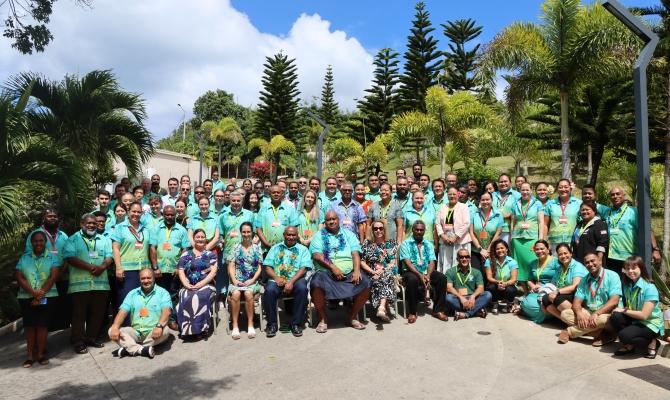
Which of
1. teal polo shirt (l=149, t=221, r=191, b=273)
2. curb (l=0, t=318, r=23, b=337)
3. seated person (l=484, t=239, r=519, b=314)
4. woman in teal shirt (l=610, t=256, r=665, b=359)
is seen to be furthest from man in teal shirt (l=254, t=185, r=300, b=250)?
woman in teal shirt (l=610, t=256, r=665, b=359)

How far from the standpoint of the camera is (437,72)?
30.4 metres

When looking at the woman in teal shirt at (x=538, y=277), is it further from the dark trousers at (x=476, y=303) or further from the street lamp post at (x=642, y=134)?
the street lamp post at (x=642, y=134)

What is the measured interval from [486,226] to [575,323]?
1.72 meters

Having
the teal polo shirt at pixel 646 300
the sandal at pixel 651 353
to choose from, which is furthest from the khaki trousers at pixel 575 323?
the sandal at pixel 651 353

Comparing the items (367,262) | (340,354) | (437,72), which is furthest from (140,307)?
(437,72)

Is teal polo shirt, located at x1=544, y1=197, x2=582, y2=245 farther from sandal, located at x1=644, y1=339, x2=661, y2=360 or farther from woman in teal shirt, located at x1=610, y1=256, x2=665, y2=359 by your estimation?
sandal, located at x1=644, y1=339, x2=661, y2=360

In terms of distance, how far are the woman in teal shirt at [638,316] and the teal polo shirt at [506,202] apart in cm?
199

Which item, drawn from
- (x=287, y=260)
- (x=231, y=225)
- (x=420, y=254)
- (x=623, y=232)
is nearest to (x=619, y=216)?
(x=623, y=232)

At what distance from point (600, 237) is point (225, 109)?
50338 millimetres

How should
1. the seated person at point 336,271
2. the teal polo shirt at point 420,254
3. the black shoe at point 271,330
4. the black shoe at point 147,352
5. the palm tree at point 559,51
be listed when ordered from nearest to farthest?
the black shoe at point 147,352, the black shoe at point 271,330, the seated person at point 336,271, the teal polo shirt at point 420,254, the palm tree at point 559,51

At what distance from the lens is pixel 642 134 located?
5.45 meters

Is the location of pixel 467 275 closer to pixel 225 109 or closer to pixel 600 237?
pixel 600 237

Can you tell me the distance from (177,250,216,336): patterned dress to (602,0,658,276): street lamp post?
188 inches

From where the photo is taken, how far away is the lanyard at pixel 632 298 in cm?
473
